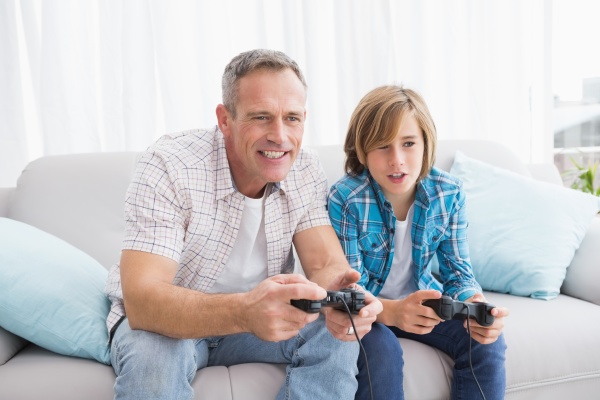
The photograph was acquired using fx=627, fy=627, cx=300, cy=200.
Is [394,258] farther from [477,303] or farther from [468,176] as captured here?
[468,176]

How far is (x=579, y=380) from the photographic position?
61.8 inches

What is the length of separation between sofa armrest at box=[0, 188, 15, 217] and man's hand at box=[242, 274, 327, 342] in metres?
1.07

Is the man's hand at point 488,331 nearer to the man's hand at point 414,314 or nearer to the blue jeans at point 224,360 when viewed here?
the man's hand at point 414,314

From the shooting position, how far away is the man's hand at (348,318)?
4.15 feet

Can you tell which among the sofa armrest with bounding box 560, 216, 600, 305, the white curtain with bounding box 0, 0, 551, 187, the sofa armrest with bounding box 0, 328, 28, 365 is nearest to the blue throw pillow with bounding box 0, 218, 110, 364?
the sofa armrest with bounding box 0, 328, 28, 365

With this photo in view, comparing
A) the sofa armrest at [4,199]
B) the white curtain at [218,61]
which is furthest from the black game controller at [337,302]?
the white curtain at [218,61]

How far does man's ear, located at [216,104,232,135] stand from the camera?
1.50 meters

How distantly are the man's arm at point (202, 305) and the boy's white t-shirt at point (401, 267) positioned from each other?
0.54 metres

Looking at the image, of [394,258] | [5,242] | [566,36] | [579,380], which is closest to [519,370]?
[579,380]

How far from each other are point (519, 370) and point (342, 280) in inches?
20.4

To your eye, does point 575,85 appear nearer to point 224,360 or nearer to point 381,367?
point 381,367

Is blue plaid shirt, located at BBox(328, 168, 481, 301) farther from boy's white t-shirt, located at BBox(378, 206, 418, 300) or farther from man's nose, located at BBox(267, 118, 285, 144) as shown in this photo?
man's nose, located at BBox(267, 118, 285, 144)

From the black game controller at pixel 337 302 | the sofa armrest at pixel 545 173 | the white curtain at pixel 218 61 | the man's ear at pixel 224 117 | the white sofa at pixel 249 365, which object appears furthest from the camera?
the white curtain at pixel 218 61

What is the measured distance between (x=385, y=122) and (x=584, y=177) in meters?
1.97
